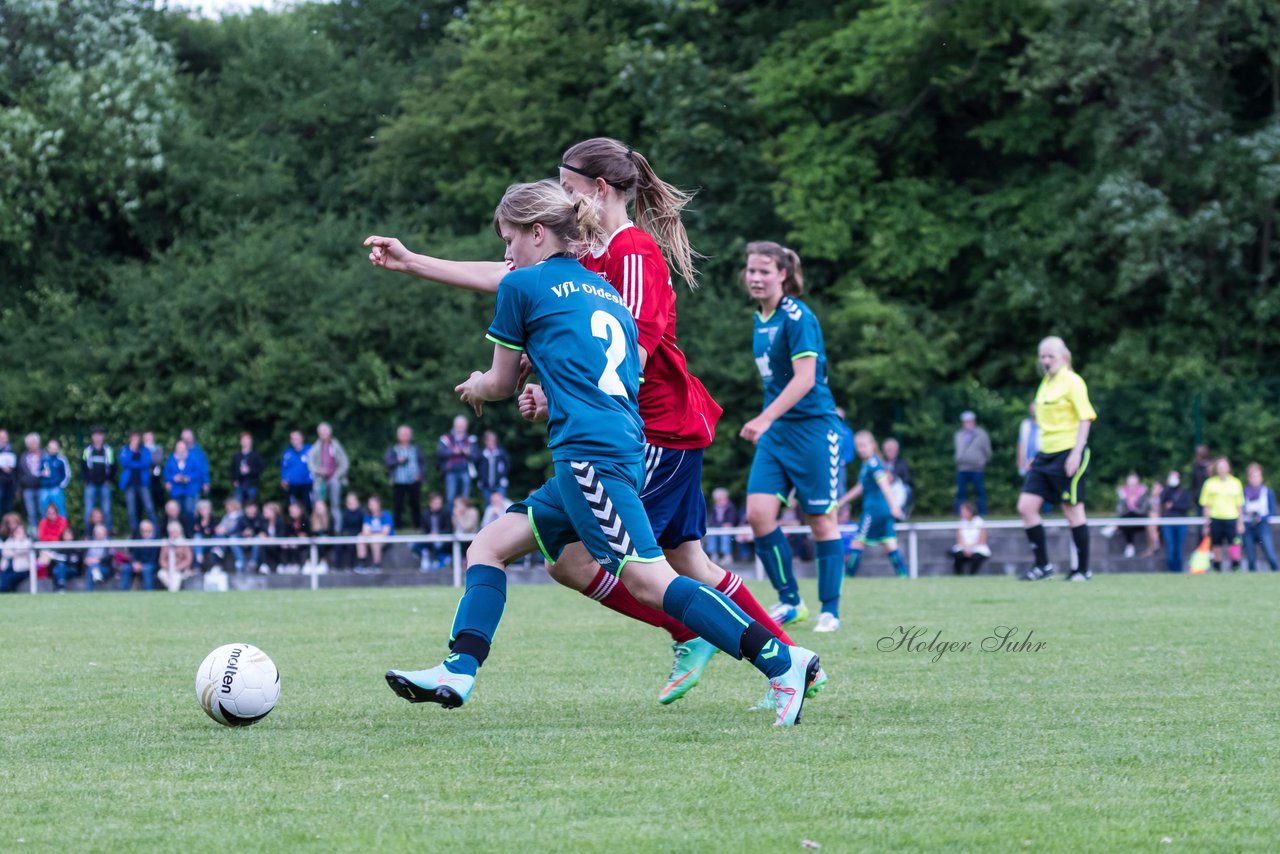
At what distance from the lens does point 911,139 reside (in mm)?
29234

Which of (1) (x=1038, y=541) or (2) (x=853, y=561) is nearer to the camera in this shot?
(1) (x=1038, y=541)

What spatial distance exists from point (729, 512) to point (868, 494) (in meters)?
3.10

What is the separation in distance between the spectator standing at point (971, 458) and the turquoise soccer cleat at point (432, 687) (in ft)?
60.2

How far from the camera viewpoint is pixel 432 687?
17.6ft

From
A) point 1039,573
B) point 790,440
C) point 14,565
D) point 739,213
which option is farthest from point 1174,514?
point 14,565

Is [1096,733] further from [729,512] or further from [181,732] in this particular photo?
[729,512]

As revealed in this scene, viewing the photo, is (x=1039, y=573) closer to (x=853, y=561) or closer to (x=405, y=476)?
(x=853, y=561)

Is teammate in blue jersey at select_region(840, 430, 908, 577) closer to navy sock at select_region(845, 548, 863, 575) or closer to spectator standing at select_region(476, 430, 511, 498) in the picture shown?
navy sock at select_region(845, 548, 863, 575)

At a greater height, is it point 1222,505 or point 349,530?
point 1222,505

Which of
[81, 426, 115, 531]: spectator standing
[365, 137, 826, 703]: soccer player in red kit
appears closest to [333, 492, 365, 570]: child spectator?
Result: [81, 426, 115, 531]: spectator standing

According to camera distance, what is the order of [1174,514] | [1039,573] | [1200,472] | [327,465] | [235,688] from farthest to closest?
[327,465]
[1200,472]
[1174,514]
[1039,573]
[235,688]

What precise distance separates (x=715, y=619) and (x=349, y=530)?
17.5 meters

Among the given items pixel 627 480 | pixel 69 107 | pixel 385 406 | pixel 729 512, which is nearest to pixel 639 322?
pixel 627 480

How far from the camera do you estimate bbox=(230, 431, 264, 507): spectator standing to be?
2361 centimetres
